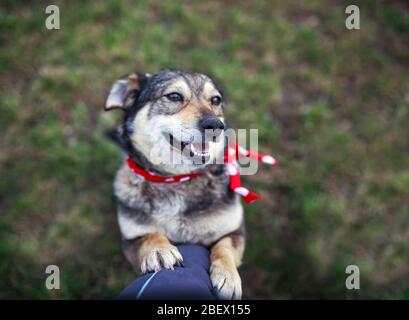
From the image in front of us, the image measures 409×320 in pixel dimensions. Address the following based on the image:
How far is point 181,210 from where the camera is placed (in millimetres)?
2996

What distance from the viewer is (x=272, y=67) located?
4.98 meters

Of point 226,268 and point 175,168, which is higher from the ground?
point 175,168

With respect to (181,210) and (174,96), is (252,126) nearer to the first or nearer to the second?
(174,96)

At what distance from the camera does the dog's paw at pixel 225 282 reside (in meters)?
2.46

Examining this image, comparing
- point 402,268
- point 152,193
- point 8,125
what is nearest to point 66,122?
point 8,125

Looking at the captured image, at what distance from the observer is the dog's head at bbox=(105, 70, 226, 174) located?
2.83 meters

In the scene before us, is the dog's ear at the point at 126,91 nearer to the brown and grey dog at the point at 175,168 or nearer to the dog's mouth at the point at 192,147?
the brown and grey dog at the point at 175,168

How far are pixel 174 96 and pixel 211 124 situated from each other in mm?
473

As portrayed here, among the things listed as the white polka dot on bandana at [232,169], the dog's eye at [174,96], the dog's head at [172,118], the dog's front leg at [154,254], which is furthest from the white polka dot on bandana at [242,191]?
the dog's eye at [174,96]

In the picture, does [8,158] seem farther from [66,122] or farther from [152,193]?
[152,193]

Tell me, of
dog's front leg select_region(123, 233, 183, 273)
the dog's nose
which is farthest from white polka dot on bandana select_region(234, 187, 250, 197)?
dog's front leg select_region(123, 233, 183, 273)

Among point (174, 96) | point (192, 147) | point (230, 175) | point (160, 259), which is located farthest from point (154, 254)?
point (174, 96)

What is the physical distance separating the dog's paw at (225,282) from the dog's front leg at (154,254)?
0.84 ft

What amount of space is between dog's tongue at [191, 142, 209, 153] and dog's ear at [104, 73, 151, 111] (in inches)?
29.0
